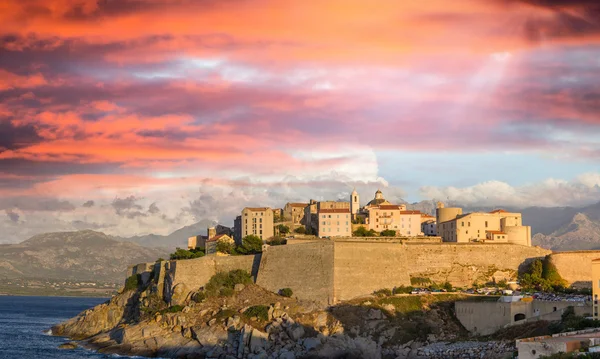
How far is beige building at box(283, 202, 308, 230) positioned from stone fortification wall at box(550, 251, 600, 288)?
29276 millimetres

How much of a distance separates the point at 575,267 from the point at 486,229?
12206 millimetres

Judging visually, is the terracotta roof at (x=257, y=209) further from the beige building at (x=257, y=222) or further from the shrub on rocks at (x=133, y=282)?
the shrub on rocks at (x=133, y=282)

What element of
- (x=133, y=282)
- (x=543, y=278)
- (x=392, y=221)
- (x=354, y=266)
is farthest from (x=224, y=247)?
(x=543, y=278)

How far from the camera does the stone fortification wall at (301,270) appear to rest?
256ft

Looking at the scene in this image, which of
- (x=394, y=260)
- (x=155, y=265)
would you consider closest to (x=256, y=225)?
(x=155, y=265)

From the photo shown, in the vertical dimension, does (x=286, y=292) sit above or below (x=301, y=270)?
below

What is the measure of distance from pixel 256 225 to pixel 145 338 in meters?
22.2

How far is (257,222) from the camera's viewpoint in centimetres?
9612

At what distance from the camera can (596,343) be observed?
44.0m

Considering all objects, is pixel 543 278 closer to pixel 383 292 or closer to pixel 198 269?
pixel 383 292

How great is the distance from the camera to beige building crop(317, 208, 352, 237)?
9319 cm

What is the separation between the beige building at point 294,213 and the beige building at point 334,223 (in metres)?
6.62

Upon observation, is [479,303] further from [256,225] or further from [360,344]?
[256,225]

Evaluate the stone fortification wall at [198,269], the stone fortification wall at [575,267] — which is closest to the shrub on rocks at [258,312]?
the stone fortification wall at [198,269]
